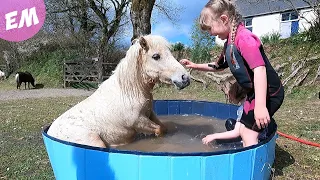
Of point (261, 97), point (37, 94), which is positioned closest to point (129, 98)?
point (261, 97)

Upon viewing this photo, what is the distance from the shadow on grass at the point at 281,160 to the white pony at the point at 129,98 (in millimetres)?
1269

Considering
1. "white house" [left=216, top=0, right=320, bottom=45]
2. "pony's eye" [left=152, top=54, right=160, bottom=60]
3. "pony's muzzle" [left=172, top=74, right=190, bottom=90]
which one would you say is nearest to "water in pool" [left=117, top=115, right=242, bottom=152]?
"pony's muzzle" [left=172, top=74, right=190, bottom=90]

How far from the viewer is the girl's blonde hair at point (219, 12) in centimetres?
251

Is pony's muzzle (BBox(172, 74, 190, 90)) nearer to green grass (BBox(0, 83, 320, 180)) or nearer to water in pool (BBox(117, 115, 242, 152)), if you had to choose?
water in pool (BBox(117, 115, 242, 152))

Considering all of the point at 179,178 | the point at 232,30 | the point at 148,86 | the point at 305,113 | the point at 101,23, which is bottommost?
→ the point at 305,113

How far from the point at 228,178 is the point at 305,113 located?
4.46 meters

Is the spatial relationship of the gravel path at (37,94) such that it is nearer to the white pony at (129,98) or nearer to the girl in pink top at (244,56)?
the white pony at (129,98)

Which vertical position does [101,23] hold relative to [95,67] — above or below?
above

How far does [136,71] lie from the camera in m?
2.94

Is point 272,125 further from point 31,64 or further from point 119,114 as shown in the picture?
point 31,64

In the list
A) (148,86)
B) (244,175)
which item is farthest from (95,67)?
(244,175)

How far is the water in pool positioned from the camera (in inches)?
114

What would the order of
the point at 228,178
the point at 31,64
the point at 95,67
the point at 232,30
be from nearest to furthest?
the point at 228,178 → the point at 232,30 → the point at 95,67 → the point at 31,64

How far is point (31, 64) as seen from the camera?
1852cm
